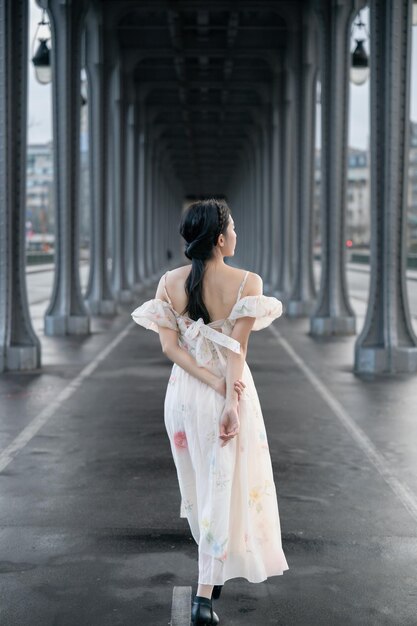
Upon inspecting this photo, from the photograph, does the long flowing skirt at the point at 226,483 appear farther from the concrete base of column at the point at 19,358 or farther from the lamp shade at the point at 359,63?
the lamp shade at the point at 359,63

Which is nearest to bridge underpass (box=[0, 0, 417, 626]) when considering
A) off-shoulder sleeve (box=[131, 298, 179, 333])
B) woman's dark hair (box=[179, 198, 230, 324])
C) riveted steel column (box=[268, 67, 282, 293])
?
riveted steel column (box=[268, 67, 282, 293])

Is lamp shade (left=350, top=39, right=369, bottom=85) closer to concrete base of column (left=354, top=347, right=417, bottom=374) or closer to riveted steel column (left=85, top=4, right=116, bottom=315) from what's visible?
concrete base of column (left=354, top=347, right=417, bottom=374)

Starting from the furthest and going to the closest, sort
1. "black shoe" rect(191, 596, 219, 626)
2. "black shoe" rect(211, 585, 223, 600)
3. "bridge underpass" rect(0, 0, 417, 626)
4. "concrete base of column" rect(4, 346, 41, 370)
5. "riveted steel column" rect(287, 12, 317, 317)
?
1. "riveted steel column" rect(287, 12, 317, 317)
2. "concrete base of column" rect(4, 346, 41, 370)
3. "bridge underpass" rect(0, 0, 417, 626)
4. "black shoe" rect(211, 585, 223, 600)
5. "black shoe" rect(191, 596, 219, 626)

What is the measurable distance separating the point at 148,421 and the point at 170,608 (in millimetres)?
5727

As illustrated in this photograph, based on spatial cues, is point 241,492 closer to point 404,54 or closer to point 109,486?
point 109,486

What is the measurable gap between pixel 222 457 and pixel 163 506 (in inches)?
96.2

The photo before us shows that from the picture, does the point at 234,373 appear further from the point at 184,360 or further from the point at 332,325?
the point at 332,325

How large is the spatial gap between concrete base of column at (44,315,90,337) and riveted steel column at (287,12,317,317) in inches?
299

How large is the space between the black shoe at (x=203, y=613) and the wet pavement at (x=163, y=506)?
0.42 feet

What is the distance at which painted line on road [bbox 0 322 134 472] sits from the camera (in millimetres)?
8977

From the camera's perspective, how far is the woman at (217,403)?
480cm

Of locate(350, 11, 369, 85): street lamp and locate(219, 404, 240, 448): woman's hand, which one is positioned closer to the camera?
locate(219, 404, 240, 448): woman's hand

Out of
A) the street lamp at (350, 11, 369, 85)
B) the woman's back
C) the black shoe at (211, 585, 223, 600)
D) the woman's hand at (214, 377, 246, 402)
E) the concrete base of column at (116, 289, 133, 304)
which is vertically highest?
the street lamp at (350, 11, 369, 85)

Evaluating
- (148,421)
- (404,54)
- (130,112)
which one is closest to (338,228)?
(404,54)
